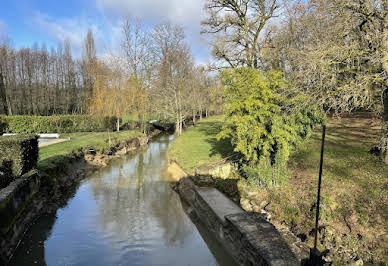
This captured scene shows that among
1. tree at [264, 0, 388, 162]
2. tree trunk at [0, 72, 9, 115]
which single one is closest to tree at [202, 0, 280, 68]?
tree at [264, 0, 388, 162]

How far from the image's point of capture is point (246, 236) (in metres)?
5.29

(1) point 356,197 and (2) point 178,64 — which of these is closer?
(1) point 356,197

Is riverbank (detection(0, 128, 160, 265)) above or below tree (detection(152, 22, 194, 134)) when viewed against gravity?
below

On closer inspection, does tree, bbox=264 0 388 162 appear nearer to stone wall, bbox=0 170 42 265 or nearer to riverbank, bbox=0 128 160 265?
stone wall, bbox=0 170 42 265

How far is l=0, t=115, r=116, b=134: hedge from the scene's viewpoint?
23500 mm

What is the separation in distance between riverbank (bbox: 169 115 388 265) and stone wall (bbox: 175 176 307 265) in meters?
1.31

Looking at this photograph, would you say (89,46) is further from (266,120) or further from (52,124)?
(266,120)

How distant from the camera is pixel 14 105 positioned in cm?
3559

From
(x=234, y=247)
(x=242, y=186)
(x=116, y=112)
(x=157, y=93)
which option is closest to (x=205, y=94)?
(x=157, y=93)

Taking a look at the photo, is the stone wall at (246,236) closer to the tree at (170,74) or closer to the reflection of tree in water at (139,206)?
the reflection of tree in water at (139,206)

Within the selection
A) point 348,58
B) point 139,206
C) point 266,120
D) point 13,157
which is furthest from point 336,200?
point 13,157

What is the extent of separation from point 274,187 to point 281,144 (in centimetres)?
158

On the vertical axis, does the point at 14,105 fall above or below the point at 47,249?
above

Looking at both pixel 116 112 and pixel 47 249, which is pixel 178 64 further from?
pixel 47 249
